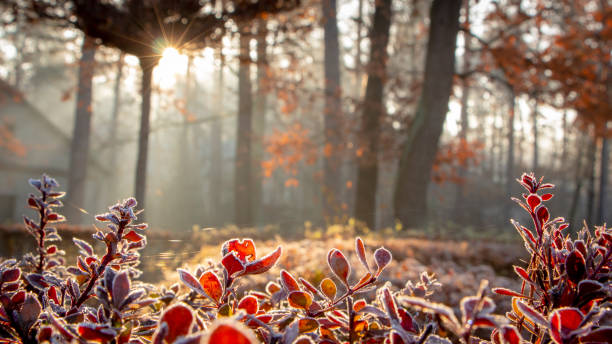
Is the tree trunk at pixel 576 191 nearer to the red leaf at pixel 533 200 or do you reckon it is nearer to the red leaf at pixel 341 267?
the red leaf at pixel 533 200

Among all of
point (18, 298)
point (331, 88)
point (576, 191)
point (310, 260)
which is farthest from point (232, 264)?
point (331, 88)

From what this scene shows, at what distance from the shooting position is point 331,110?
39.0ft

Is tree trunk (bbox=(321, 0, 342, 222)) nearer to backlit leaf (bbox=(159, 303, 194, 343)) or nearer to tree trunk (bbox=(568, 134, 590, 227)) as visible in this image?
tree trunk (bbox=(568, 134, 590, 227))

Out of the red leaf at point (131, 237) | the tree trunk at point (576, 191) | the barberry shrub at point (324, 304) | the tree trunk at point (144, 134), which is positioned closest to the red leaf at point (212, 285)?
the barberry shrub at point (324, 304)

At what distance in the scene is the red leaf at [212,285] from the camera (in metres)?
0.62

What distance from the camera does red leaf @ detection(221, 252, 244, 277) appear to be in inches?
22.2

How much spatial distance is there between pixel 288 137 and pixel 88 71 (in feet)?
17.9

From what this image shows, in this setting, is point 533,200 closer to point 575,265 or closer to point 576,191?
point 575,265

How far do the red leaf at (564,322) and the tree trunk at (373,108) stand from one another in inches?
373

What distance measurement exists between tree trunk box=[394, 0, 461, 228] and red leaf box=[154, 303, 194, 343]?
7993 mm

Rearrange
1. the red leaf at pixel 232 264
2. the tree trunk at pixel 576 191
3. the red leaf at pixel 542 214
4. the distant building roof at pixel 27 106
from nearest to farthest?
1. the red leaf at pixel 232 264
2. the red leaf at pixel 542 214
3. the tree trunk at pixel 576 191
4. the distant building roof at pixel 27 106

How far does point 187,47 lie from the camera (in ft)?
15.8

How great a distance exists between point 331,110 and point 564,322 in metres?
11.6

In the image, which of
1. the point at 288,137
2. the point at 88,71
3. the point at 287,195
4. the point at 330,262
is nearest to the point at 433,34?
the point at 288,137
